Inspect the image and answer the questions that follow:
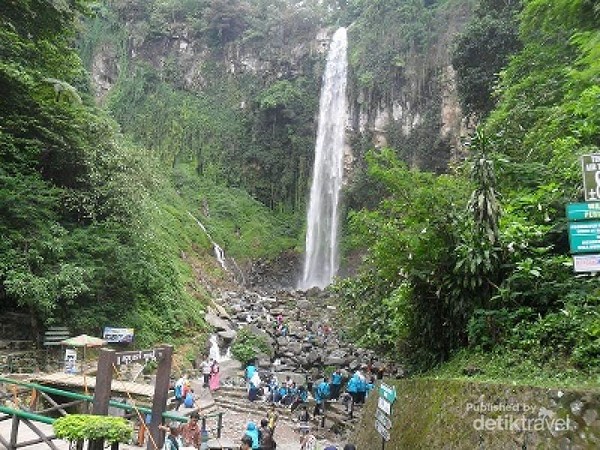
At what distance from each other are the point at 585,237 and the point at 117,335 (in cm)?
1089

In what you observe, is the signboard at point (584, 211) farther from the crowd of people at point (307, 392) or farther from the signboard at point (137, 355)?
the crowd of people at point (307, 392)

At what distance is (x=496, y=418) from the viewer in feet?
13.1

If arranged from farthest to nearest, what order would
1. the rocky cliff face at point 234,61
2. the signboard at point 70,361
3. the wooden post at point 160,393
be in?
the rocky cliff face at point 234,61, the signboard at point 70,361, the wooden post at point 160,393

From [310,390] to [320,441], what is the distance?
155 inches

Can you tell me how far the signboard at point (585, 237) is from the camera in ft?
13.3

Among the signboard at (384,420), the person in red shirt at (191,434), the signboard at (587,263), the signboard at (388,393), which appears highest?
the signboard at (587,263)

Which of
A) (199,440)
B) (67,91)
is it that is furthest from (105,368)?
(67,91)

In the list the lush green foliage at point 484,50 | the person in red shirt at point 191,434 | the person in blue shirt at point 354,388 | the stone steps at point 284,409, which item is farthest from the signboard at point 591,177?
the lush green foliage at point 484,50

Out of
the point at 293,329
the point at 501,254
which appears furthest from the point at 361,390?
the point at 293,329

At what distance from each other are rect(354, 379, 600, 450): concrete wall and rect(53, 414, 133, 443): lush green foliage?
287cm

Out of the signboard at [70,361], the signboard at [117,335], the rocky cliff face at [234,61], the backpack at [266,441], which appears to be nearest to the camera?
the backpack at [266,441]

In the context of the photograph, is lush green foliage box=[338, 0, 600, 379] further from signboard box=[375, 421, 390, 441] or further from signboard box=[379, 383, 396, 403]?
signboard box=[375, 421, 390, 441]

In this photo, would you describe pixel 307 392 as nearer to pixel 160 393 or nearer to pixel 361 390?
Result: pixel 361 390

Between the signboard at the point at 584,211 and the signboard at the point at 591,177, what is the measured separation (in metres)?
0.06
